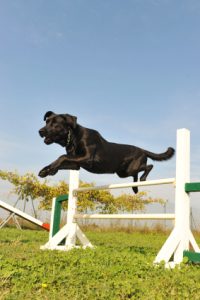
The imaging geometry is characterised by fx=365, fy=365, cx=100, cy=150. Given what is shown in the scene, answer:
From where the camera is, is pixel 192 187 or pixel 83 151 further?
pixel 83 151

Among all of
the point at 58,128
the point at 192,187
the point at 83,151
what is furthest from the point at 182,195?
the point at 58,128

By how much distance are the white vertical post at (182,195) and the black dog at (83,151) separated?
78 cm

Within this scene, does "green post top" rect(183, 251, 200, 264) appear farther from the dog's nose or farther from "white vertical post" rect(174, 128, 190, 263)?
the dog's nose

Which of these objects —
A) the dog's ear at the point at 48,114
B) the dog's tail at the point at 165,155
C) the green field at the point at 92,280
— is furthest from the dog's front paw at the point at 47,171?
the dog's tail at the point at 165,155

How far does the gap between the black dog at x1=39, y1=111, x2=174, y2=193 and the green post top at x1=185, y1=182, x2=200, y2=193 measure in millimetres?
951

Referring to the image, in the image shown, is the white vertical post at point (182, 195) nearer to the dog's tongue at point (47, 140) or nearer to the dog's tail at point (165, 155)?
the dog's tail at point (165, 155)

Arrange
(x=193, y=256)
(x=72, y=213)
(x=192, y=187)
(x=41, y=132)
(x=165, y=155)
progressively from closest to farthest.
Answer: (x=193, y=256) → (x=192, y=187) → (x=41, y=132) → (x=165, y=155) → (x=72, y=213)

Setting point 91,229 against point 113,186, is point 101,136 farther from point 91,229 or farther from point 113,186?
point 91,229

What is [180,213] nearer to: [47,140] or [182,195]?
[182,195]

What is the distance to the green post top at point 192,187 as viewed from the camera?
3.75 m

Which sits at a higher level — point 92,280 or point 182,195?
point 182,195

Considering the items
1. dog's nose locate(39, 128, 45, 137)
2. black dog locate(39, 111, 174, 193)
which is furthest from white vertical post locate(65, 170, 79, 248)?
dog's nose locate(39, 128, 45, 137)

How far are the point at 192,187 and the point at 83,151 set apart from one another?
1313 millimetres

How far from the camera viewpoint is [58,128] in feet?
13.9
